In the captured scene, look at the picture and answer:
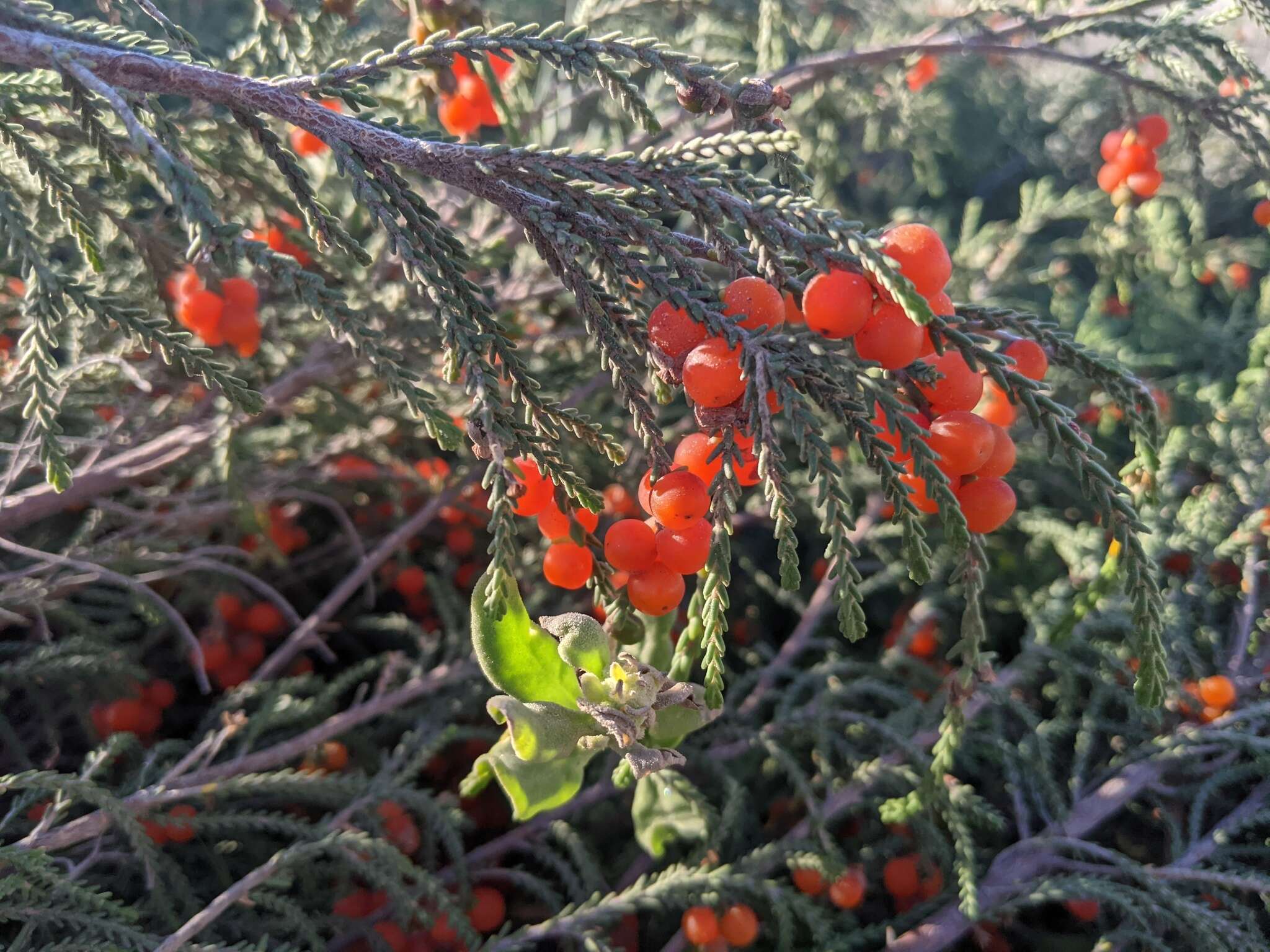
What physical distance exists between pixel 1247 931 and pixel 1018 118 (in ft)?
13.0

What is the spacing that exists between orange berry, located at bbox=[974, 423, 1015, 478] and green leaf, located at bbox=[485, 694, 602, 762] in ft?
2.18

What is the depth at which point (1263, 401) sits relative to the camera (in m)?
2.25

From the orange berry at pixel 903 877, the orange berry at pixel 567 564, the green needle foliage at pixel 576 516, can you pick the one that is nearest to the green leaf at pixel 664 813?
the green needle foliage at pixel 576 516

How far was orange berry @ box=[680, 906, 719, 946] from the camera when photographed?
1.85 metres

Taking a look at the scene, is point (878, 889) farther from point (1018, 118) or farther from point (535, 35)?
point (1018, 118)

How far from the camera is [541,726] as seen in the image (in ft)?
3.82

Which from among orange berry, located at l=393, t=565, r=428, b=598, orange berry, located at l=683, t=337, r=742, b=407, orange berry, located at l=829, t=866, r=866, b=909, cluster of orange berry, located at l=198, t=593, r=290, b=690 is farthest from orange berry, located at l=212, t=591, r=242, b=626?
orange berry, located at l=683, t=337, r=742, b=407

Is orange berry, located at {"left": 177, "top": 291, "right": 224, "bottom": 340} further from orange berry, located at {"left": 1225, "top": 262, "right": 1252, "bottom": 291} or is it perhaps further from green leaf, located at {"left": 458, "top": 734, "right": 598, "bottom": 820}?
orange berry, located at {"left": 1225, "top": 262, "right": 1252, "bottom": 291}

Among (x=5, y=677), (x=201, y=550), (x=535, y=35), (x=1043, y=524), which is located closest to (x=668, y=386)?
(x=535, y=35)

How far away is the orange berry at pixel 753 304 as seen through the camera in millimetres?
1034

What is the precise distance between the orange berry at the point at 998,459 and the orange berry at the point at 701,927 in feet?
4.11

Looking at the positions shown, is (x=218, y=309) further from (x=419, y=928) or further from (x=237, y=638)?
(x=419, y=928)

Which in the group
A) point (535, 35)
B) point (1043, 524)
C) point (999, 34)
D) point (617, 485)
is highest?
point (999, 34)

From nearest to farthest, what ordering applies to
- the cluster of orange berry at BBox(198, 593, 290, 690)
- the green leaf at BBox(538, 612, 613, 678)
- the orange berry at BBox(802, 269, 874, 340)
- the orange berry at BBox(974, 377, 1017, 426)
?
the orange berry at BBox(802, 269, 874, 340) < the green leaf at BBox(538, 612, 613, 678) < the orange berry at BBox(974, 377, 1017, 426) < the cluster of orange berry at BBox(198, 593, 290, 690)
